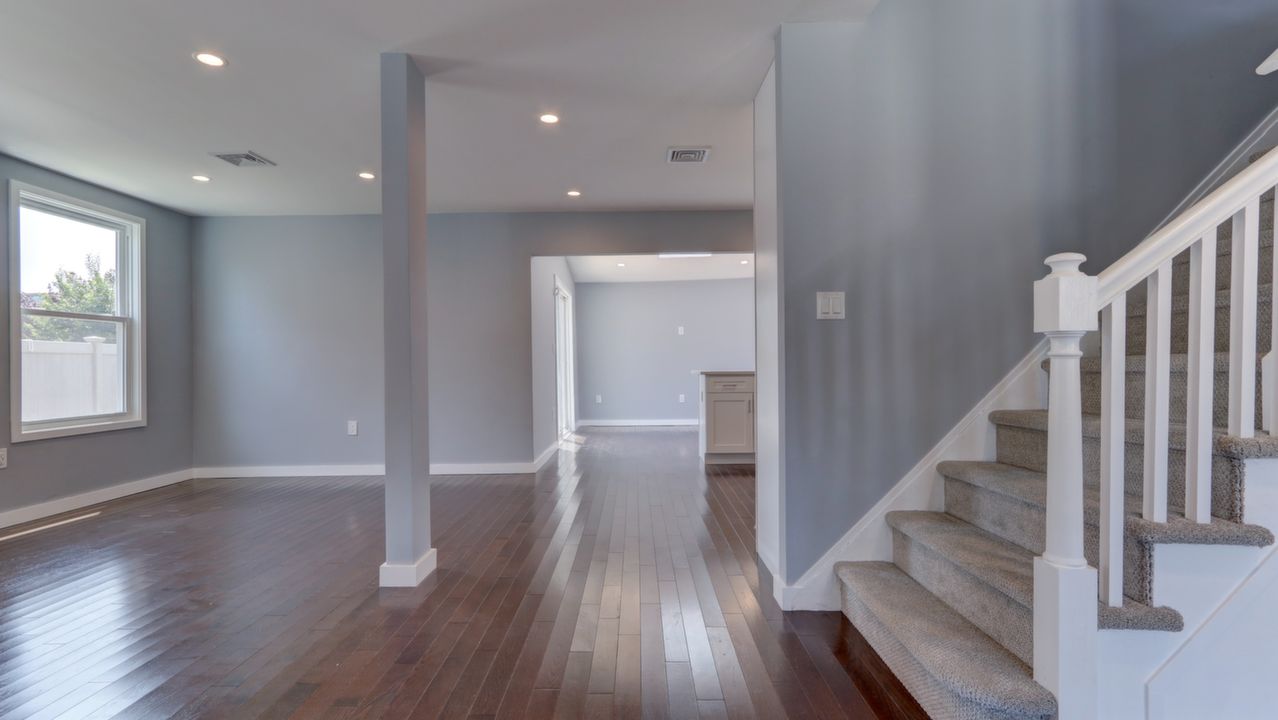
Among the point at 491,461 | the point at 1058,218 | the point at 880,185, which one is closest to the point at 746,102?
the point at 880,185

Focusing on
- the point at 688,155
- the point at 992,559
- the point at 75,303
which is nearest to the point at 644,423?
the point at 688,155

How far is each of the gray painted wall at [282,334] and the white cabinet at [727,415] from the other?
10.5 ft

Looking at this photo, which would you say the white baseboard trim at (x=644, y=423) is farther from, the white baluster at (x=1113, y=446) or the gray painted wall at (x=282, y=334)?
the white baluster at (x=1113, y=446)

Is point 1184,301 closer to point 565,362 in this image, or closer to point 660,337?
point 565,362

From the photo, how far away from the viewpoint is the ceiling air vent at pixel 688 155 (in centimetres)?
381

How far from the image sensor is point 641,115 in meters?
3.31

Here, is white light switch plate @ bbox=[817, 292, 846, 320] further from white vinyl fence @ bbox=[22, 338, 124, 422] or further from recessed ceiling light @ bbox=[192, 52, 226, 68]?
white vinyl fence @ bbox=[22, 338, 124, 422]

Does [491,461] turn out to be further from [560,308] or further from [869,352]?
[869,352]

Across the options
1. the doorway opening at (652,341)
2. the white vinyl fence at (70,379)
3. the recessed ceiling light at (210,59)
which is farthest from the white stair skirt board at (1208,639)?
the doorway opening at (652,341)

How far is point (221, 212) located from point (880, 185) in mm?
5637

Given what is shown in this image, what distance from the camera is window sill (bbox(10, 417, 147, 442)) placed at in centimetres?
391

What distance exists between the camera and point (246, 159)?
3941 millimetres

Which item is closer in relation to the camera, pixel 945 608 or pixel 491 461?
pixel 945 608

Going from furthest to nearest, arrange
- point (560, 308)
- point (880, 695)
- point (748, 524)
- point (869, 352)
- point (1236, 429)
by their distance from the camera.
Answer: point (560, 308) < point (748, 524) < point (869, 352) < point (880, 695) < point (1236, 429)
